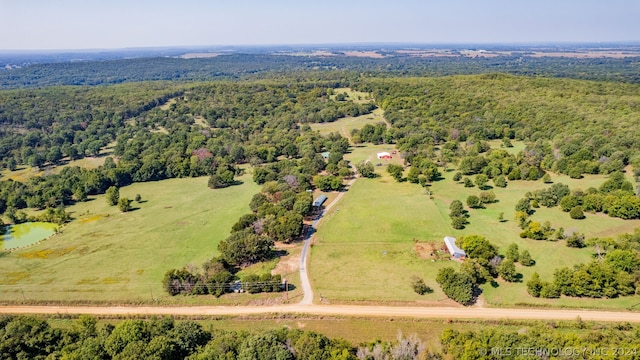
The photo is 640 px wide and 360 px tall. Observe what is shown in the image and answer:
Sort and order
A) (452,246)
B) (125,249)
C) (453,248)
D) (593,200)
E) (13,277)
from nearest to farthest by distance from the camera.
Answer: (13,277) < (453,248) < (452,246) < (125,249) < (593,200)

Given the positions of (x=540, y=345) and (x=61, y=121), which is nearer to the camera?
(x=540, y=345)

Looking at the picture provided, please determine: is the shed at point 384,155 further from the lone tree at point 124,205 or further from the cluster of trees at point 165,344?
the cluster of trees at point 165,344

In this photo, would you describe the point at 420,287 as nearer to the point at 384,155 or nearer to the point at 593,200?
the point at 593,200

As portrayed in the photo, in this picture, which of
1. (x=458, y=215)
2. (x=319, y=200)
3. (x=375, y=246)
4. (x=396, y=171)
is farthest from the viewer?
(x=396, y=171)

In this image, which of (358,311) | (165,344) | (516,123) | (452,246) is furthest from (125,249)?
(516,123)

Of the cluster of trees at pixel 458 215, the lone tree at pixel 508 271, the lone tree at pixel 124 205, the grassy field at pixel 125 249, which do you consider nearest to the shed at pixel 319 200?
the grassy field at pixel 125 249

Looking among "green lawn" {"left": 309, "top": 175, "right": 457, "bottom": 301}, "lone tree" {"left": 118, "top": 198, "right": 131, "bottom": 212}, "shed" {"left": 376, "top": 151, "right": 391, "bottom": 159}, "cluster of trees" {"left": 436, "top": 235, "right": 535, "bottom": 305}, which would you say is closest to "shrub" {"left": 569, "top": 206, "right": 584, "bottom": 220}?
"cluster of trees" {"left": 436, "top": 235, "right": 535, "bottom": 305}
